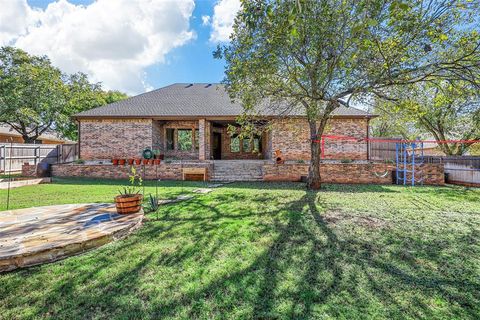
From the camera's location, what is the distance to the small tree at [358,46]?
5.57 m

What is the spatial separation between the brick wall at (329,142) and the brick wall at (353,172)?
113 inches

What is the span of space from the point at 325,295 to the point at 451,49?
24.7 ft

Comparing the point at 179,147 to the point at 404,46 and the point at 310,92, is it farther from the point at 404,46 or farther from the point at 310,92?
the point at 404,46

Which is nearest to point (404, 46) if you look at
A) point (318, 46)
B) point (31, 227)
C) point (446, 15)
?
point (446, 15)

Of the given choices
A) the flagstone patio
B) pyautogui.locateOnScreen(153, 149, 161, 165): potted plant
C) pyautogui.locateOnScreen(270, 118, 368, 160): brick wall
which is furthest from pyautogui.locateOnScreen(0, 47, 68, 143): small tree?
pyautogui.locateOnScreen(270, 118, 368, 160): brick wall

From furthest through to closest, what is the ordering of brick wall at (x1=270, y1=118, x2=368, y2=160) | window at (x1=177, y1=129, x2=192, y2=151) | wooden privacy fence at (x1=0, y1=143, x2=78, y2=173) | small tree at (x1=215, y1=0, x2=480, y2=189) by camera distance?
window at (x1=177, y1=129, x2=192, y2=151) < brick wall at (x1=270, y1=118, x2=368, y2=160) < wooden privacy fence at (x1=0, y1=143, x2=78, y2=173) < small tree at (x1=215, y1=0, x2=480, y2=189)

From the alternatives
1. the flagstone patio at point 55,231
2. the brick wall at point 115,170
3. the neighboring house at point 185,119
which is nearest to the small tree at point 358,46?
the flagstone patio at point 55,231

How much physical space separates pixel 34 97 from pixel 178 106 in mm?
14519

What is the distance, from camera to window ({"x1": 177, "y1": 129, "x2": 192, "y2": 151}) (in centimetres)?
1655

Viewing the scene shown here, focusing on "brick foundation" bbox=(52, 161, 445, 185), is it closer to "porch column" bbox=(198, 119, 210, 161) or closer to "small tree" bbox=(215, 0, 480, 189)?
"porch column" bbox=(198, 119, 210, 161)

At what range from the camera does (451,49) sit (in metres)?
6.19

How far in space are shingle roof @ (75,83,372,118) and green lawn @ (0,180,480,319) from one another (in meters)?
9.02

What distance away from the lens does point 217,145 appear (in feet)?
59.7

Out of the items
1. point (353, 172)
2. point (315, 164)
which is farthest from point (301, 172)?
point (353, 172)
